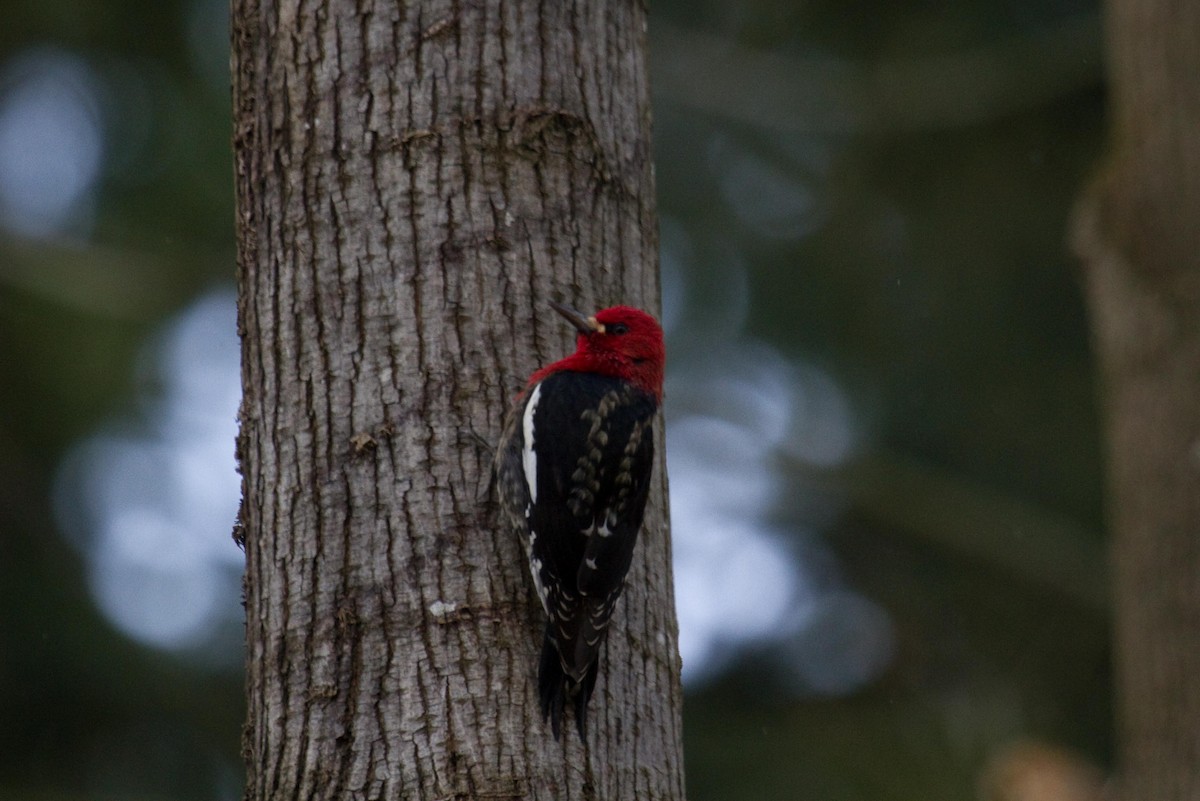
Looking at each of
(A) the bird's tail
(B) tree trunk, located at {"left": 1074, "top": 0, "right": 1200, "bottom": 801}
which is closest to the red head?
(A) the bird's tail

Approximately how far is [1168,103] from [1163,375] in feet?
3.93

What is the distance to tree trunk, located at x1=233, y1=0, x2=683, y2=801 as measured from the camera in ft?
9.37

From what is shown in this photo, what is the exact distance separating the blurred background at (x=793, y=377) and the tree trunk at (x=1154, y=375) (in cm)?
327

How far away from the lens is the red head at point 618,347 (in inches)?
133

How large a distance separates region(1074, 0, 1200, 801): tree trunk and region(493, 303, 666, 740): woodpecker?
2.93 m

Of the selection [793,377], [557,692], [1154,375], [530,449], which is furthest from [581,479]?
Answer: [793,377]

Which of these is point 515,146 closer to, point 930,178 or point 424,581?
point 424,581

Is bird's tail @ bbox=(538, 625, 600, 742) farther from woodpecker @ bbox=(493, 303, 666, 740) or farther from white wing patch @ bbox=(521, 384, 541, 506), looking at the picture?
white wing patch @ bbox=(521, 384, 541, 506)

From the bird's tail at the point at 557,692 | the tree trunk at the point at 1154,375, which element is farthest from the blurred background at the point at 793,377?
the bird's tail at the point at 557,692

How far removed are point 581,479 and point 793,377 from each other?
696 centimetres

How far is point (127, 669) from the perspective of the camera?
9.21 metres

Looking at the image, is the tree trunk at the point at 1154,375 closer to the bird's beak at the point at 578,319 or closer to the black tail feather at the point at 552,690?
the bird's beak at the point at 578,319

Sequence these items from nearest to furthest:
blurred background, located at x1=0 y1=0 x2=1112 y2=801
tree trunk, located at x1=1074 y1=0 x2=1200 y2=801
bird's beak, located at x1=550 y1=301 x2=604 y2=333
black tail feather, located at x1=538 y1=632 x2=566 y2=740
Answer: black tail feather, located at x1=538 y1=632 x2=566 y2=740 → bird's beak, located at x1=550 y1=301 x2=604 y2=333 → tree trunk, located at x1=1074 y1=0 x2=1200 y2=801 → blurred background, located at x1=0 y1=0 x2=1112 y2=801

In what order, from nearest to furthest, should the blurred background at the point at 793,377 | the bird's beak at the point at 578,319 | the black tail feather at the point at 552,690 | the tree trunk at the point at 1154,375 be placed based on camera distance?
the black tail feather at the point at 552,690
the bird's beak at the point at 578,319
the tree trunk at the point at 1154,375
the blurred background at the point at 793,377
